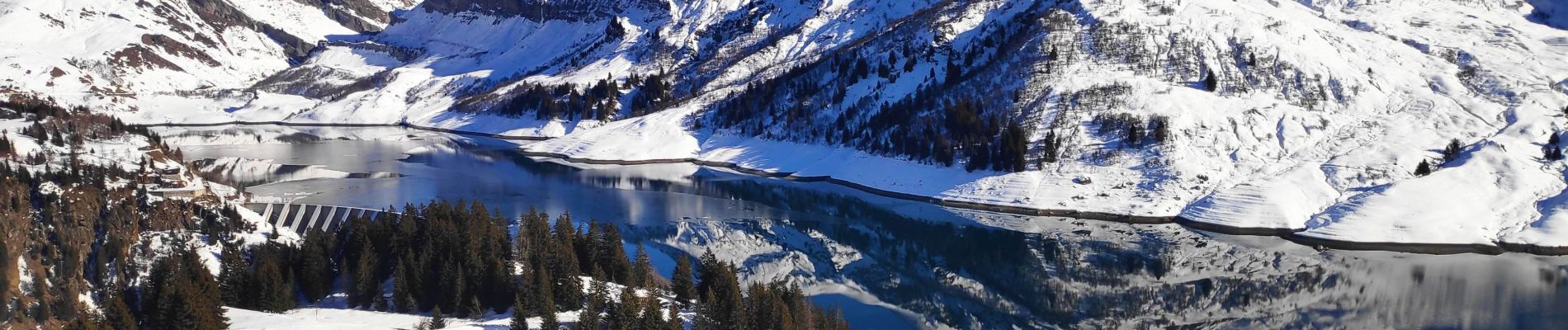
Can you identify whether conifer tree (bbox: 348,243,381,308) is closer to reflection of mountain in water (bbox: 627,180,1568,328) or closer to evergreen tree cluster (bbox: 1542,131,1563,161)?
reflection of mountain in water (bbox: 627,180,1568,328)

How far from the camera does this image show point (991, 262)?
2042 inches

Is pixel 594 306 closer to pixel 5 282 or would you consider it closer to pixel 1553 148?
pixel 5 282

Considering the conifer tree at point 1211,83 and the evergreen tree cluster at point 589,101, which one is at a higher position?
the conifer tree at point 1211,83

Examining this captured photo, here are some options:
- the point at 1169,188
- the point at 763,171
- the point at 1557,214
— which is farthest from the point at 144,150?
the point at 1557,214

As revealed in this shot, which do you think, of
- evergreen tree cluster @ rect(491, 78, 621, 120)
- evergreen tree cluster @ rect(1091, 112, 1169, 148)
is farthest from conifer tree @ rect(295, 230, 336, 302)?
evergreen tree cluster @ rect(491, 78, 621, 120)

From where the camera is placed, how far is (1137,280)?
4609cm

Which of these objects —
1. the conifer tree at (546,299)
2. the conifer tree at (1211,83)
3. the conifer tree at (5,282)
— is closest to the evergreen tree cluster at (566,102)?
the conifer tree at (1211,83)

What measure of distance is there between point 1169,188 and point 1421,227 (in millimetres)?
14493

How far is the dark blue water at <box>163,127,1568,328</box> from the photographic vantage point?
40344mm

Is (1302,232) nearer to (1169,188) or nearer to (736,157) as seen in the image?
(1169,188)

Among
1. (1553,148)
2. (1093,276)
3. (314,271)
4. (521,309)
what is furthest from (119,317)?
(1553,148)

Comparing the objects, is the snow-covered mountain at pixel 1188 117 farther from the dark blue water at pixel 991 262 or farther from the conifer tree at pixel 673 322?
the conifer tree at pixel 673 322

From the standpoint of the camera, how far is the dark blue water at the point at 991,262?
40.3 meters

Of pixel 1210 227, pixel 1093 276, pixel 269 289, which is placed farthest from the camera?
pixel 1210 227
